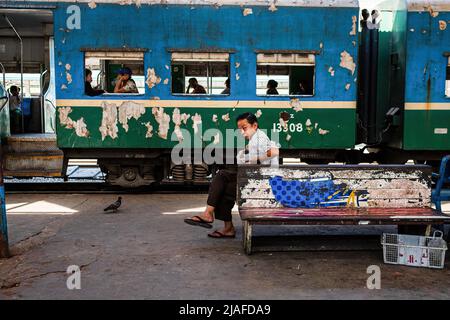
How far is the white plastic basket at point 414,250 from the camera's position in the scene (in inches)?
205

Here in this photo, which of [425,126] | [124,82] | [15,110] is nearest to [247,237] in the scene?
[124,82]

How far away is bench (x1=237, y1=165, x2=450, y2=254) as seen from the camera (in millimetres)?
5703

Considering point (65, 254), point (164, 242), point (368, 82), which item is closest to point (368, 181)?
point (164, 242)

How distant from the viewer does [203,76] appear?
32.5 ft

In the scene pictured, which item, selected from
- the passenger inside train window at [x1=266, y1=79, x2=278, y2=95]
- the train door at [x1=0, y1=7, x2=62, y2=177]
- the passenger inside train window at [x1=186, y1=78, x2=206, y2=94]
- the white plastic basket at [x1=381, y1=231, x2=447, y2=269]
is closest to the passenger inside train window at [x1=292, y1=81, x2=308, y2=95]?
the passenger inside train window at [x1=266, y1=79, x2=278, y2=95]

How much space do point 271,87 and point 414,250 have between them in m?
5.35

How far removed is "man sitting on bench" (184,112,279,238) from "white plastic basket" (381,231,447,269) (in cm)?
155

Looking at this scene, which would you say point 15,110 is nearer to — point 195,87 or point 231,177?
point 195,87

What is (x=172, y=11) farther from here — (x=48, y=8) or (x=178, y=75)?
(x=48, y=8)

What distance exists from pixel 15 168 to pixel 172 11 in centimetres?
437

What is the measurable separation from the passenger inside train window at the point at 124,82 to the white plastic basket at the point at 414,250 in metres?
6.13

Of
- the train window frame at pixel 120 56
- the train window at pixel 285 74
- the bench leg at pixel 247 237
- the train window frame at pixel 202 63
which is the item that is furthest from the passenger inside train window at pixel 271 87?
the bench leg at pixel 247 237

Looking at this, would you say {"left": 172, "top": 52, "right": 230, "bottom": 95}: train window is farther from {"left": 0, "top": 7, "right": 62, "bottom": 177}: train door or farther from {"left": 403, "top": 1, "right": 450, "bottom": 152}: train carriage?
{"left": 403, "top": 1, "right": 450, "bottom": 152}: train carriage

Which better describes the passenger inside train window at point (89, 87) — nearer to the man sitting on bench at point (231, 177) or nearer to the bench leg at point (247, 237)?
the man sitting on bench at point (231, 177)
